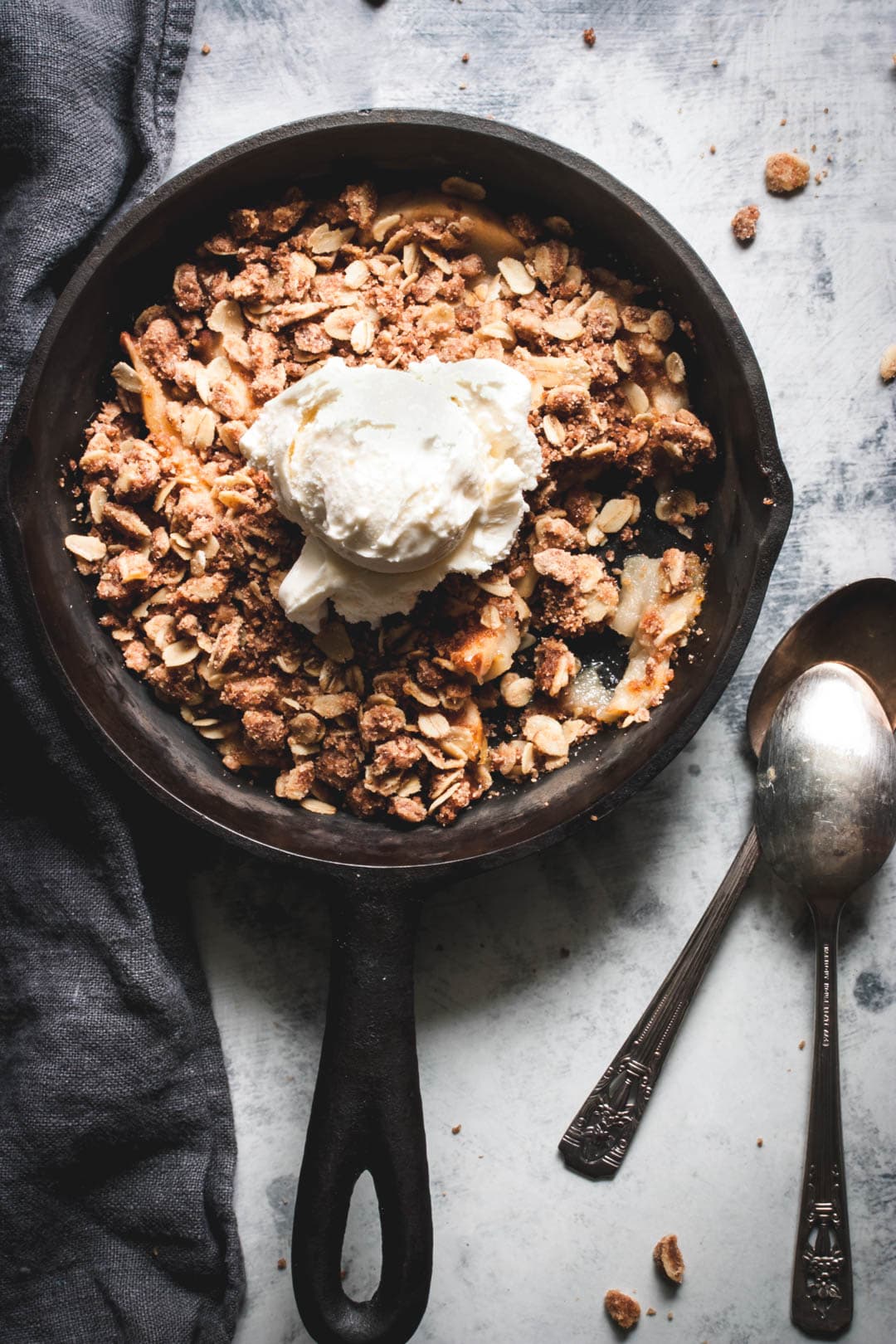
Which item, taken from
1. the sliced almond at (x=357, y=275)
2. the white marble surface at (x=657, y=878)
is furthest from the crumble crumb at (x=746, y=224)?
the sliced almond at (x=357, y=275)

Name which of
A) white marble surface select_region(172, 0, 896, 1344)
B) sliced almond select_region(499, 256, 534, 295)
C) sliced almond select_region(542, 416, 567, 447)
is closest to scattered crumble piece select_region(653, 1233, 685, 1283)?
white marble surface select_region(172, 0, 896, 1344)

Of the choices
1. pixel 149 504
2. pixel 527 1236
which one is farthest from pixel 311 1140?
pixel 149 504

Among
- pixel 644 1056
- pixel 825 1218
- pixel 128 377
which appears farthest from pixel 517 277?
pixel 825 1218

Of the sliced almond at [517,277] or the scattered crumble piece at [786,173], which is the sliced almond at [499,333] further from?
the scattered crumble piece at [786,173]

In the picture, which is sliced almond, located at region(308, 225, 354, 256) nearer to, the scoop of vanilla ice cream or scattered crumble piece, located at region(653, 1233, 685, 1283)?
the scoop of vanilla ice cream

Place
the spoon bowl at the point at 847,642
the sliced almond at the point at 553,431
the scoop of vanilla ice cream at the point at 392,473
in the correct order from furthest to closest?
the spoon bowl at the point at 847,642, the sliced almond at the point at 553,431, the scoop of vanilla ice cream at the point at 392,473

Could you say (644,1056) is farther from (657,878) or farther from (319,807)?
(319,807)
